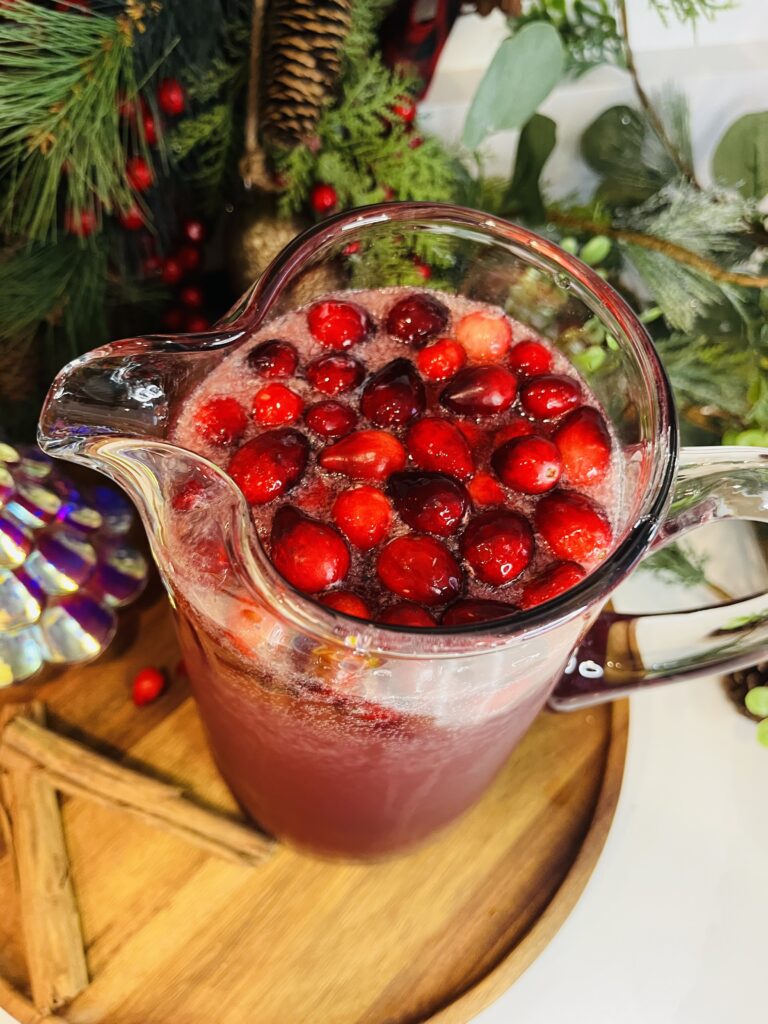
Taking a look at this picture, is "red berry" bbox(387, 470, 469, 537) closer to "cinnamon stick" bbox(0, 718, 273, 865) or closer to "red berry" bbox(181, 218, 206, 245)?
"cinnamon stick" bbox(0, 718, 273, 865)

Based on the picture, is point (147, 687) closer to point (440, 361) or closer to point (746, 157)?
point (440, 361)

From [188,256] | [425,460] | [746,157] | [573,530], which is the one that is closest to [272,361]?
[425,460]

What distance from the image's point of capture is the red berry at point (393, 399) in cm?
72

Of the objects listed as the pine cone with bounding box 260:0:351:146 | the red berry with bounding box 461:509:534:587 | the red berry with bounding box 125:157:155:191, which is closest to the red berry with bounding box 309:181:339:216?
the pine cone with bounding box 260:0:351:146

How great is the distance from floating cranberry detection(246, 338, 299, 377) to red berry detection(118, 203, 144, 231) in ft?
0.99

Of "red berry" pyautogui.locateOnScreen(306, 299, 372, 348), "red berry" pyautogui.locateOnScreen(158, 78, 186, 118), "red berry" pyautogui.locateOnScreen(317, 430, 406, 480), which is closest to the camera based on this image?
"red berry" pyautogui.locateOnScreen(317, 430, 406, 480)

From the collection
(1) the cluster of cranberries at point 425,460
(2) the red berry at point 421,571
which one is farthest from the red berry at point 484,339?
(2) the red berry at point 421,571

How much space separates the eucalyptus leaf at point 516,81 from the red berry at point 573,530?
529mm

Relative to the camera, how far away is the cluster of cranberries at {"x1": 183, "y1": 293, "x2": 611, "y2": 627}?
2.02 ft

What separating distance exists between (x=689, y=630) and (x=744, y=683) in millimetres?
217

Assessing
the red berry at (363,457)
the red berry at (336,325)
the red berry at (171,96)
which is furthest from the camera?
the red berry at (171,96)

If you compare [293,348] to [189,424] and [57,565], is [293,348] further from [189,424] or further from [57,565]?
[57,565]

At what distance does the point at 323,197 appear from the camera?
3.24 ft

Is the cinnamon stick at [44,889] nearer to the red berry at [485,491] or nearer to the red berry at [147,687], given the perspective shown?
the red berry at [147,687]
